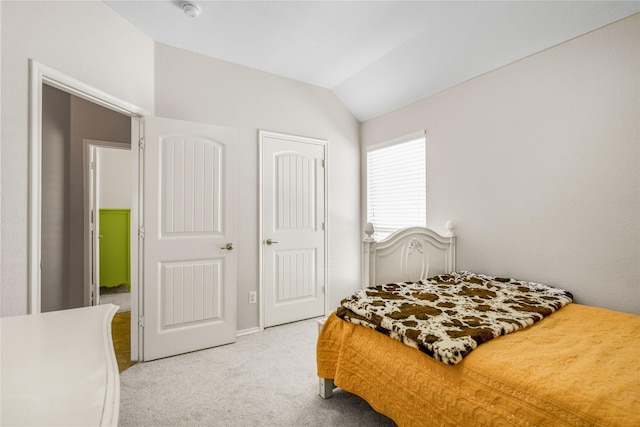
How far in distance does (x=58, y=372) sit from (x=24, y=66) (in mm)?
1722

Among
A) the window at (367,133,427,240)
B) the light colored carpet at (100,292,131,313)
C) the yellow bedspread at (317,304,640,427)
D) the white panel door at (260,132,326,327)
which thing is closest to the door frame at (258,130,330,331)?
the white panel door at (260,132,326,327)

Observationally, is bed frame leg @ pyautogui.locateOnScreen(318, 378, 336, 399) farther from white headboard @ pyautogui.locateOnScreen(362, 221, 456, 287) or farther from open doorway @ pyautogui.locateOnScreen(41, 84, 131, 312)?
open doorway @ pyautogui.locateOnScreen(41, 84, 131, 312)

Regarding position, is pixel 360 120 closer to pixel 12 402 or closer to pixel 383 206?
pixel 383 206

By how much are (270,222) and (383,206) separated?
4.36ft

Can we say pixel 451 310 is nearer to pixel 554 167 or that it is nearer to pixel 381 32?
pixel 554 167

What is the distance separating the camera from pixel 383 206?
12.2 ft

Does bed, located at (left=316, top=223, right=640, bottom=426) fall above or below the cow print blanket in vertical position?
below

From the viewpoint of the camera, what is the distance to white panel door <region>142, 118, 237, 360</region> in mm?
2531

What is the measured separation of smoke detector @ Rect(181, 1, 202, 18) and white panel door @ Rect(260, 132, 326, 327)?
1151mm

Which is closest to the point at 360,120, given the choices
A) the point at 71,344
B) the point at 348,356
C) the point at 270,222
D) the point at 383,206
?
the point at 383,206

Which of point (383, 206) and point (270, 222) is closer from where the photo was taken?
point (270, 222)

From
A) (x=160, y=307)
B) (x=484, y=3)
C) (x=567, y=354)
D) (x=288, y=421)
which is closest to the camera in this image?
(x=567, y=354)

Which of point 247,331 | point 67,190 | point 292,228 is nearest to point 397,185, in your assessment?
point 292,228

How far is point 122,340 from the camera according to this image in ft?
9.48
